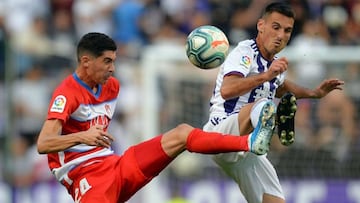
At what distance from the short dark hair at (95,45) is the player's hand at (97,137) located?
3.09 feet

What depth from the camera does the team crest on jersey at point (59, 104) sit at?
9.95 meters

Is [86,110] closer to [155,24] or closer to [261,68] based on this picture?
[261,68]

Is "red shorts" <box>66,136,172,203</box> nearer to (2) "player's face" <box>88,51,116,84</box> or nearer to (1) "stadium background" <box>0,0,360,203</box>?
(2) "player's face" <box>88,51,116,84</box>

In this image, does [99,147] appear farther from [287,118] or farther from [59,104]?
[287,118]

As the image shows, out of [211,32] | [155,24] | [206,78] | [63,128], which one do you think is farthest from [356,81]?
[63,128]

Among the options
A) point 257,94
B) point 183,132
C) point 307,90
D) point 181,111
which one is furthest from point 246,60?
point 181,111

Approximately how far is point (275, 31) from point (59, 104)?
6.72 ft

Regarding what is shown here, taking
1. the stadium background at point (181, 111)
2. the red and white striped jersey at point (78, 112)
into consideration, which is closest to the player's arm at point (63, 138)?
the red and white striped jersey at point (78, 112)

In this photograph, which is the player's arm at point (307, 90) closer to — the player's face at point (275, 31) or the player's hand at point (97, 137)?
the player's face at point (275, 31)

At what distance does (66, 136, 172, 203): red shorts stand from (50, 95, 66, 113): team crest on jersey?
2.20 feet

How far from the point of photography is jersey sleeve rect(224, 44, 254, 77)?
1028 cm

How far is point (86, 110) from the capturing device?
10250 millimetres

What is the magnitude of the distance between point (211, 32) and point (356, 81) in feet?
18.4

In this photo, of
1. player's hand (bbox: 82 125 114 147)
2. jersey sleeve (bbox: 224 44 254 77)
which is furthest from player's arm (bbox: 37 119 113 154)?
jersey sleeve (bbox: 224 44 254 77)
